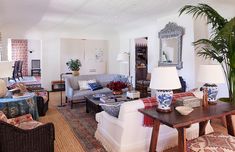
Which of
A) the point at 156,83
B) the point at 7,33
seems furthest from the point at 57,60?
the point at 156,83

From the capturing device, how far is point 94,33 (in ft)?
27.0

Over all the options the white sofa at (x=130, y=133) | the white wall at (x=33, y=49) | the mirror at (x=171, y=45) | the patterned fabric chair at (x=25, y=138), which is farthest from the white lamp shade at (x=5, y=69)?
the white wall at (x=33, y=49)

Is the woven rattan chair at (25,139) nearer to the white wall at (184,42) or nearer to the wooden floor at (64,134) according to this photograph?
the wooden floor at (64,134)

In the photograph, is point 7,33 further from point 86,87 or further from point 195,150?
point 195,150

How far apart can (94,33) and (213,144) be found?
7.06 metres

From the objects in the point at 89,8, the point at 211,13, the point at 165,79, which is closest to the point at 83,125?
the point at 165,79

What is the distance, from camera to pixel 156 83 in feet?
6.99

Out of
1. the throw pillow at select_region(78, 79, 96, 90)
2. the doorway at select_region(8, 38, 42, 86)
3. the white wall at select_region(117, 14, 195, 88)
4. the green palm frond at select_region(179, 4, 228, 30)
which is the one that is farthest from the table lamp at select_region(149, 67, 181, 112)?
the doorway at select_region(8, 38, 42, 86)

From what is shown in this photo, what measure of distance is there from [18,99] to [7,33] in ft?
15.1

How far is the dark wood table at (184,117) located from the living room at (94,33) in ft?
2.25

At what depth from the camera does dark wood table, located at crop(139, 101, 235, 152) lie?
184 cm

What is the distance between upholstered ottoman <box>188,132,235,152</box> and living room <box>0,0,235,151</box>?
1037 mm

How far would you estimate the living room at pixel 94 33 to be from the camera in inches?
→ 169

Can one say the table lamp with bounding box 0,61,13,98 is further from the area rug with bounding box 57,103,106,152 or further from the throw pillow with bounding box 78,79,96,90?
the throw pillow with bounding box 78,79,96,90
